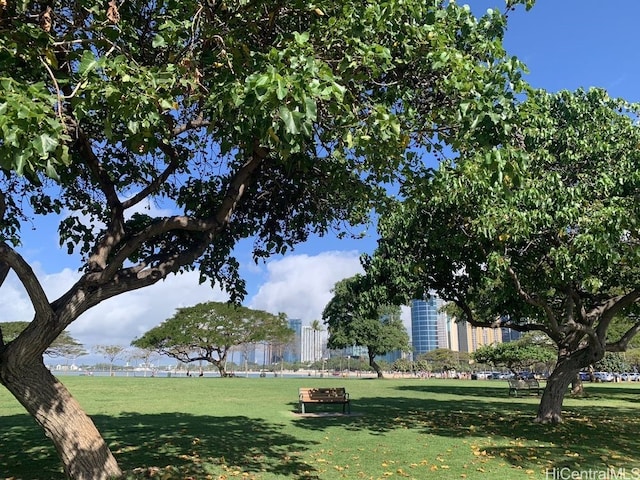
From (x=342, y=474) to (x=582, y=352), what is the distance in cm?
793

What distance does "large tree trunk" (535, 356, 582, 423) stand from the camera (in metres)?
11.6

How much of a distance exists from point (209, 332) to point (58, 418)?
52.5m

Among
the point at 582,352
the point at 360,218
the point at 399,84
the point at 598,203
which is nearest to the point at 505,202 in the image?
the point at 598,203

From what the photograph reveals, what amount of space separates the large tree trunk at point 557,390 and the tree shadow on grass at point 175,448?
6.33 meters

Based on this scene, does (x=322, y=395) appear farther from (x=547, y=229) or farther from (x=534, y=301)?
(x=547, y=229)

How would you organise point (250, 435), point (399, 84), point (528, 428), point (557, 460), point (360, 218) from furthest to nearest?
point (528, 428) < point (250, 435) < point (360, 218) < point (557, 460) < point (399, 84)

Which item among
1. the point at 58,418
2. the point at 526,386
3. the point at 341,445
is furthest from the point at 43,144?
the point at 526,386

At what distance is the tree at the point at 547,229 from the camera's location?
8406 mm

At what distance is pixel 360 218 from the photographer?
28.1ft

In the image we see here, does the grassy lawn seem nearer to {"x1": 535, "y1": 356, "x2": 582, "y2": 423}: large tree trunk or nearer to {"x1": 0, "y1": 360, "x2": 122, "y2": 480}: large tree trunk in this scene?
{"x1": 535, "y1": 356, "x2": 582, "y2": 423}: large tree trunk

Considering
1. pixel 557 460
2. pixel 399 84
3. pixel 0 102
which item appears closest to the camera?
pixel 0 102

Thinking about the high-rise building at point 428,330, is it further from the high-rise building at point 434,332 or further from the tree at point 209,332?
the tree at point 209,332

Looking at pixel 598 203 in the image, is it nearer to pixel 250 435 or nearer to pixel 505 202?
pixel 505 202

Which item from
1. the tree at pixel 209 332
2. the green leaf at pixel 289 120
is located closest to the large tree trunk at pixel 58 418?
the green leaf at pixel 289 120
